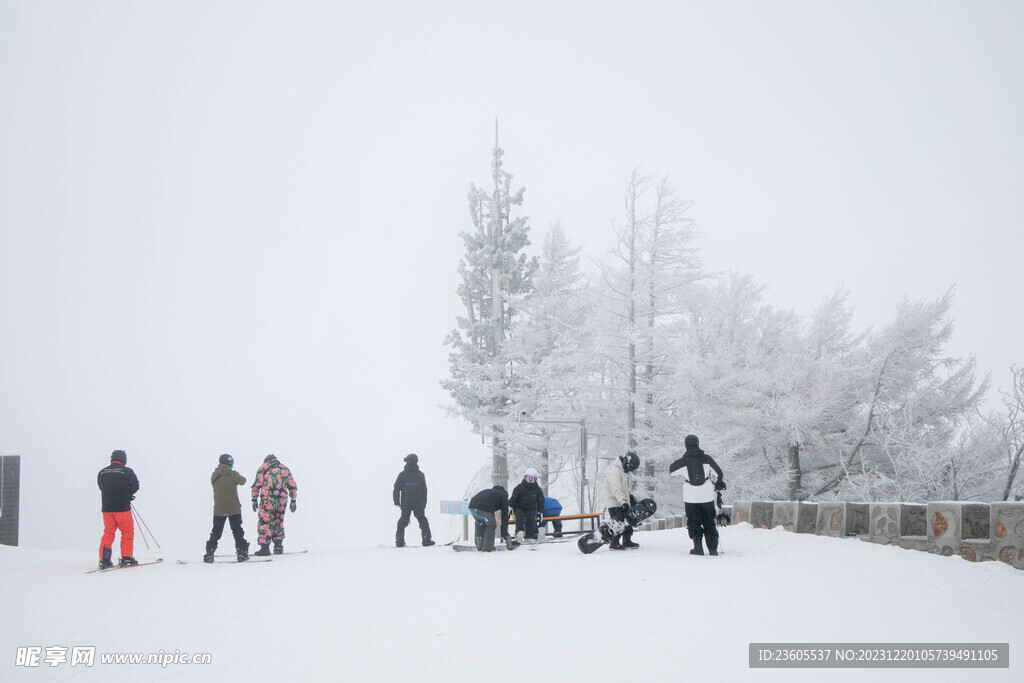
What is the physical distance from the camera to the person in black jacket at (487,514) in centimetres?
1388

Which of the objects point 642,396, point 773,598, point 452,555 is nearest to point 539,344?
point 642,396

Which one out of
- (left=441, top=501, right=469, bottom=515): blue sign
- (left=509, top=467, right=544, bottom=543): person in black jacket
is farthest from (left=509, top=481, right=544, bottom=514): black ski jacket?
(left=441, top=501, right=469, bottom=515): blue sign

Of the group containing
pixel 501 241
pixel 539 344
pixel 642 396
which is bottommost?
pixel 642 396

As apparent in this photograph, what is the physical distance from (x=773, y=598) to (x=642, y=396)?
1655cm

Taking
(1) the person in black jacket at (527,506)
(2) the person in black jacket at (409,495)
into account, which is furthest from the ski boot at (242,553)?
(1) the person in black jacket at (527,506)

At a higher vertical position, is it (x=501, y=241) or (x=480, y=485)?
(x=501, y=241)

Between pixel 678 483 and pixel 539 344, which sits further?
pixel 539 344

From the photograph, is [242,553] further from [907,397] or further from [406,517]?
[907,397]

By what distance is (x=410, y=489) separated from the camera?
1659 cm

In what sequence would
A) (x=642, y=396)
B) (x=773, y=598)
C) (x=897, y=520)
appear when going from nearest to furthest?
(x=773, y=598) → (x=897, y=520) → (x=642, y=396)

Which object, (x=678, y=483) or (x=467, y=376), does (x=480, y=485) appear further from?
(x=678, y=483)

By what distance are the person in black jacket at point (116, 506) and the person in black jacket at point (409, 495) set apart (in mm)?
5653

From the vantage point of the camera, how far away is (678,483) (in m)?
24.9

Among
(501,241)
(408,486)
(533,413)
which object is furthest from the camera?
(501,241)
